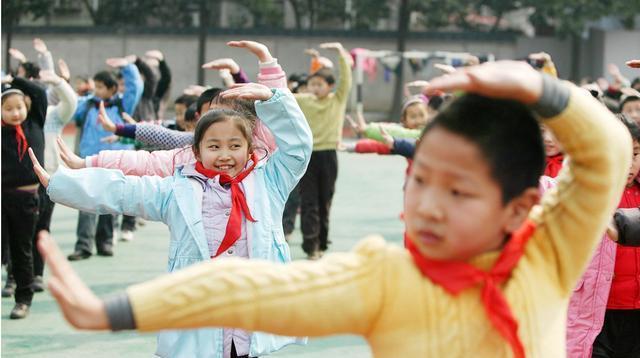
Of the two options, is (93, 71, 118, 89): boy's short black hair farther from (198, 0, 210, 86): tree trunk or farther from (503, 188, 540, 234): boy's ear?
(198, 0, 210, 86): tree trunk

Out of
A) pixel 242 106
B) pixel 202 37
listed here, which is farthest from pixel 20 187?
pixel 202 37

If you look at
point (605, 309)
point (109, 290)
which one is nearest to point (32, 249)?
point (109, 290)

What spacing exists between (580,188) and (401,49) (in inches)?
1115

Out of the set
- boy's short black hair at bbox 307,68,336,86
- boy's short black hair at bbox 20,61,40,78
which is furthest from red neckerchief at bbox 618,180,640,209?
boy's short black hair at bbox 20,61,40,78

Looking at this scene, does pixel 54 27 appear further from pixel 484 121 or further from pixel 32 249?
pixel 484 121

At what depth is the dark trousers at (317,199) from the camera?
9570mm

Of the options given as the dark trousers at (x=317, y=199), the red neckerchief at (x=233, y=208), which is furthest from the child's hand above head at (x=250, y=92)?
the dark trousers at (x=317, y=199)

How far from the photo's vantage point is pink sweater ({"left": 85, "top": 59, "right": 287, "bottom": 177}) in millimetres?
4758

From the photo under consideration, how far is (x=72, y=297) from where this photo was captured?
1957 mm

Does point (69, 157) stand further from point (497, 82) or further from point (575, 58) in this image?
point (575, 58)

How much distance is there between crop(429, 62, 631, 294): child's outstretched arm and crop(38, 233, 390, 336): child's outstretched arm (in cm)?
39

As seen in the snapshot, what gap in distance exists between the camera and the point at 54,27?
3059 centimetres

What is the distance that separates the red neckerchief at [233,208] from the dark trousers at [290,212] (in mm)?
5940

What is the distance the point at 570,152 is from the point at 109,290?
598 cm
